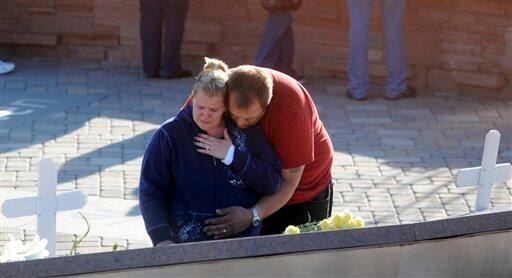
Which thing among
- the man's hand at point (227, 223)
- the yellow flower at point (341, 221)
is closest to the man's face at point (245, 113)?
the man's hand at point (227, 223)

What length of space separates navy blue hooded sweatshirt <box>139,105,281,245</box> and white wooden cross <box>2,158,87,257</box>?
62cm

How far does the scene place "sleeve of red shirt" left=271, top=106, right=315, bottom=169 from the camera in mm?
5035

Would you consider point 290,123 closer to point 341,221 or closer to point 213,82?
point 213,82

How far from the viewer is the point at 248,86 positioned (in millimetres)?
4773

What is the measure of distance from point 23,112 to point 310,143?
5.12 m

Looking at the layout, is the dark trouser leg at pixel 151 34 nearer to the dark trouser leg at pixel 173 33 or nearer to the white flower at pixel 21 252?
the dark trouser leg at pixel 173 33

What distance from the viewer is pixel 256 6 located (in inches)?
451

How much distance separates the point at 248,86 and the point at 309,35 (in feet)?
21.8

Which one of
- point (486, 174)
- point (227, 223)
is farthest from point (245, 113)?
point (486, 174)

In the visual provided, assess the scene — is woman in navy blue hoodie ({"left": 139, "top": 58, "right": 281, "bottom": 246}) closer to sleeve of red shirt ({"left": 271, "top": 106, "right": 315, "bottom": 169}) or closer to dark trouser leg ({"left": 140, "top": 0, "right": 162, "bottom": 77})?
sleeve of red shirt ({"left": 271, "top": 106, "right": 315, "bottom": 169})

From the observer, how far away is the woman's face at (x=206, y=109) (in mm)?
4711

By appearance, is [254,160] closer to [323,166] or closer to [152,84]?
[323,166]

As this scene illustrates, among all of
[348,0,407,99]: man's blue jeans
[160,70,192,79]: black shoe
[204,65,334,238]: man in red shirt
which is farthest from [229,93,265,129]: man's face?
[160,70,192,79]: black shoe

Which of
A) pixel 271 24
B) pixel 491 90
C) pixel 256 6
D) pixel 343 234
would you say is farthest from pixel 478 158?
pixel 343 234
